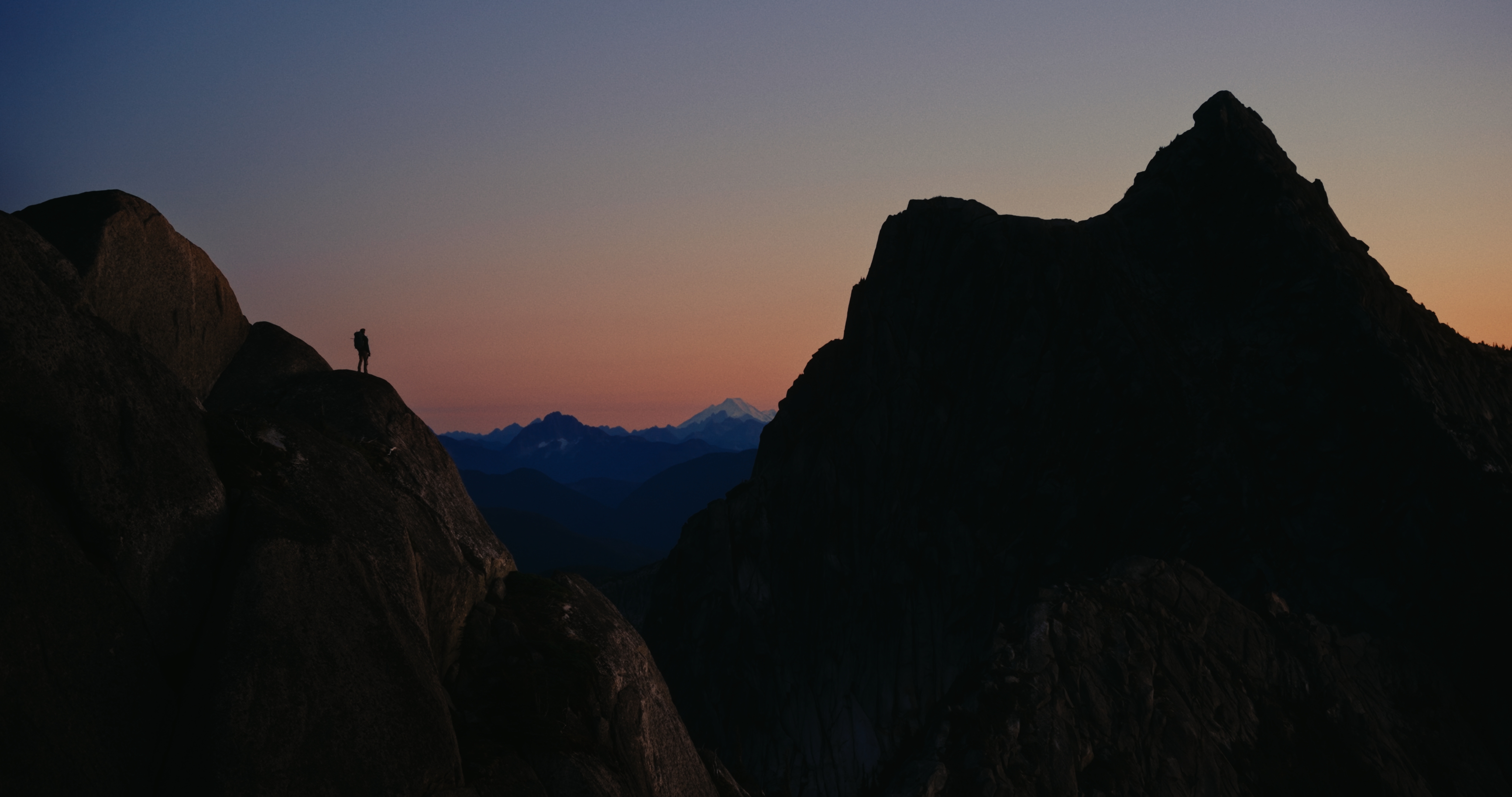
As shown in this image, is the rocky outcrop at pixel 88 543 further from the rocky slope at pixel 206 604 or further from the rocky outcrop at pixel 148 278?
the rocky outcrop at pixel 148 278

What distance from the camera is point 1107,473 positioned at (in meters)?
82.9

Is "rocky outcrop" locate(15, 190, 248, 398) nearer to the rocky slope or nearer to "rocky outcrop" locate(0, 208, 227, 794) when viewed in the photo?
the rocky slope

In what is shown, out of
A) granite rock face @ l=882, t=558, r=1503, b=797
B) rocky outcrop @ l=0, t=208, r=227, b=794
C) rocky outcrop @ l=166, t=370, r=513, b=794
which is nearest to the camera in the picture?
rocky outcrop @ l=0, t=208, r=227, b=794

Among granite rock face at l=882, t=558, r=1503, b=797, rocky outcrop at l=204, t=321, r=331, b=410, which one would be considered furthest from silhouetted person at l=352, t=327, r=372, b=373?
granite rock face at l=882, t=558, r=1503, b=797

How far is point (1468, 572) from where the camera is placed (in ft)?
221

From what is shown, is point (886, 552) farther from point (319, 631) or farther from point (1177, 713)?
point (319, 631)

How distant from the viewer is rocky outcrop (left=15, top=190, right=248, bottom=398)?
88.0ft

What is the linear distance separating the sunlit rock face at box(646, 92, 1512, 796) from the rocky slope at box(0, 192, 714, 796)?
36169 millimetres

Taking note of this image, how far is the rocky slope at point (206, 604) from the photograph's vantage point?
14.7 metres

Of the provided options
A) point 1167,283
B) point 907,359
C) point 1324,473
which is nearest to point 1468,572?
point 1324,473

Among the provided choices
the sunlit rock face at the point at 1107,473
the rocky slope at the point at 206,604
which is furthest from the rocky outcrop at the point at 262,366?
the sunlit rock face at the point at 1107,473

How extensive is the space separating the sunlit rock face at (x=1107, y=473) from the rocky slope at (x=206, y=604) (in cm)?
3617

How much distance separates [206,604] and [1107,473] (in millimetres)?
78435

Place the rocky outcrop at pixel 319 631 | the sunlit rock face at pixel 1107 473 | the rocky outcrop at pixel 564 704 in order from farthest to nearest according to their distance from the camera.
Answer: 1. the sunlit rock face at pixel 1107 473
2. the rocky outcrop at pixel 564 704
3. the rocky outcrop at pixel 319 631
